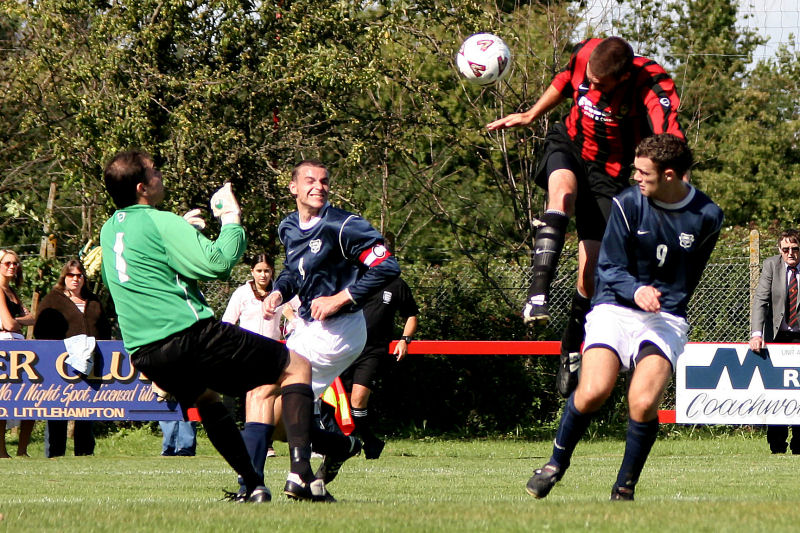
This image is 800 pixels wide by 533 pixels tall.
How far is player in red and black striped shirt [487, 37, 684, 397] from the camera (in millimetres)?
7617

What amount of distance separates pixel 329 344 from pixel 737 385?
7.79 meters

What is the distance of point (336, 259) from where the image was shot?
24.4ft

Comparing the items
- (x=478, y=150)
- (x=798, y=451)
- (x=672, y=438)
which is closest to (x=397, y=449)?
(x=672, y=438)

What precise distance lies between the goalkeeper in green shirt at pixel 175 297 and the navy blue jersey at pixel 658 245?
6.21 ft

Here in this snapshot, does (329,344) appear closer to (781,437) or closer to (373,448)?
(373,448)

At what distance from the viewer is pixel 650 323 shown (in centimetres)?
653

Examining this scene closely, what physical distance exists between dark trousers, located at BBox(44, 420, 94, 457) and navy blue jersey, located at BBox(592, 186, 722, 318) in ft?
27.4

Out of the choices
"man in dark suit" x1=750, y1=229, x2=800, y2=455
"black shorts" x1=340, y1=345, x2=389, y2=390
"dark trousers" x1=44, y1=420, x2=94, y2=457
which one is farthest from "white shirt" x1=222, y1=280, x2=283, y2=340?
"man in dark suit" x1=750, y1=229, x2=800, y2=455

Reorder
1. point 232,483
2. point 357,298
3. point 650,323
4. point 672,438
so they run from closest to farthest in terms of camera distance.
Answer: point 650,323, point 357,298, point 232,483, point 672,438

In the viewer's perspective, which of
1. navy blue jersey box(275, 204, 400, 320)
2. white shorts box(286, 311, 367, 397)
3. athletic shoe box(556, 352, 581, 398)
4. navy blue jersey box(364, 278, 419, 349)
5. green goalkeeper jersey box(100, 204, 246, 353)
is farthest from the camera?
navy blue jersey box(364, 278, 419, 349)

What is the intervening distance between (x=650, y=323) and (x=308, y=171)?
2319 mm

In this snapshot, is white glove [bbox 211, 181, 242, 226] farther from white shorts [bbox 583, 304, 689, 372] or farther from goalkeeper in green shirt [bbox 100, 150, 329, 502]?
white shorts [bbox 583, 304, 689, 372]

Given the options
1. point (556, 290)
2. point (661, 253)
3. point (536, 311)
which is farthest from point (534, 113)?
point (556, 290)

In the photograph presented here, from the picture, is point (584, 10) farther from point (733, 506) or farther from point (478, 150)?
point (733, 506)
